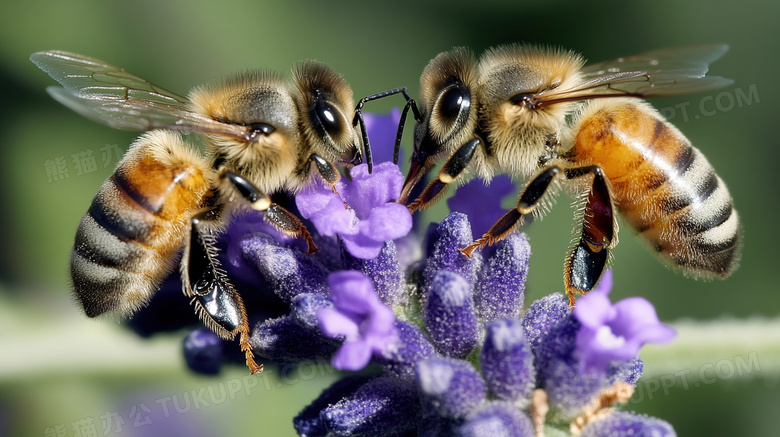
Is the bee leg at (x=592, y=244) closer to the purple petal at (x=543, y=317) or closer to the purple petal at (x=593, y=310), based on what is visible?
the purple petal at (x=543, y=317)

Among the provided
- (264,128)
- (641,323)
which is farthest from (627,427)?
(264,128)

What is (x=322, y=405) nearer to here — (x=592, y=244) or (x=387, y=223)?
(x=387, y=223)

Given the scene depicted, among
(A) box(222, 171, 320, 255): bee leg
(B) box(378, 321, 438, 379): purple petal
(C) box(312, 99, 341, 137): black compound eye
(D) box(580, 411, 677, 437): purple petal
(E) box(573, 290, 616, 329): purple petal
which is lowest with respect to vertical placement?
(D) box(580, 411, 677, 437): purple petal

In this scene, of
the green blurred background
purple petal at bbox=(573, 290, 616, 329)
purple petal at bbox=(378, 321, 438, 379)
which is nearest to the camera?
purple petal at bbox=(573, 290, 616, 329)

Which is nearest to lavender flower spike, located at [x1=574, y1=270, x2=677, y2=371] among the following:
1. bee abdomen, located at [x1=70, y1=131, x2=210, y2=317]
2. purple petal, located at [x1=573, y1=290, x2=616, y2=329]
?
purple petal, located at [x1=573, y1=290, x2=616, y2=329]

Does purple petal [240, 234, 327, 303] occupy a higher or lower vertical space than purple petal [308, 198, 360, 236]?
lower

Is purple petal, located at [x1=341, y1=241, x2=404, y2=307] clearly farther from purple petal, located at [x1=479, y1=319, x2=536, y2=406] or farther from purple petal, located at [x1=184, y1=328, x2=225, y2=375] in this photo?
purple petal, located at [x1=184, y1=328, x2=225, y2=375]

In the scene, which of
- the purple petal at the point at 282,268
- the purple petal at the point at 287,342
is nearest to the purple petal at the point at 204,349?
the purple petal at the point at 287,342

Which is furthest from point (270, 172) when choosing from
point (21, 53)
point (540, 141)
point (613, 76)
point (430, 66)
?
point (21, 53)
